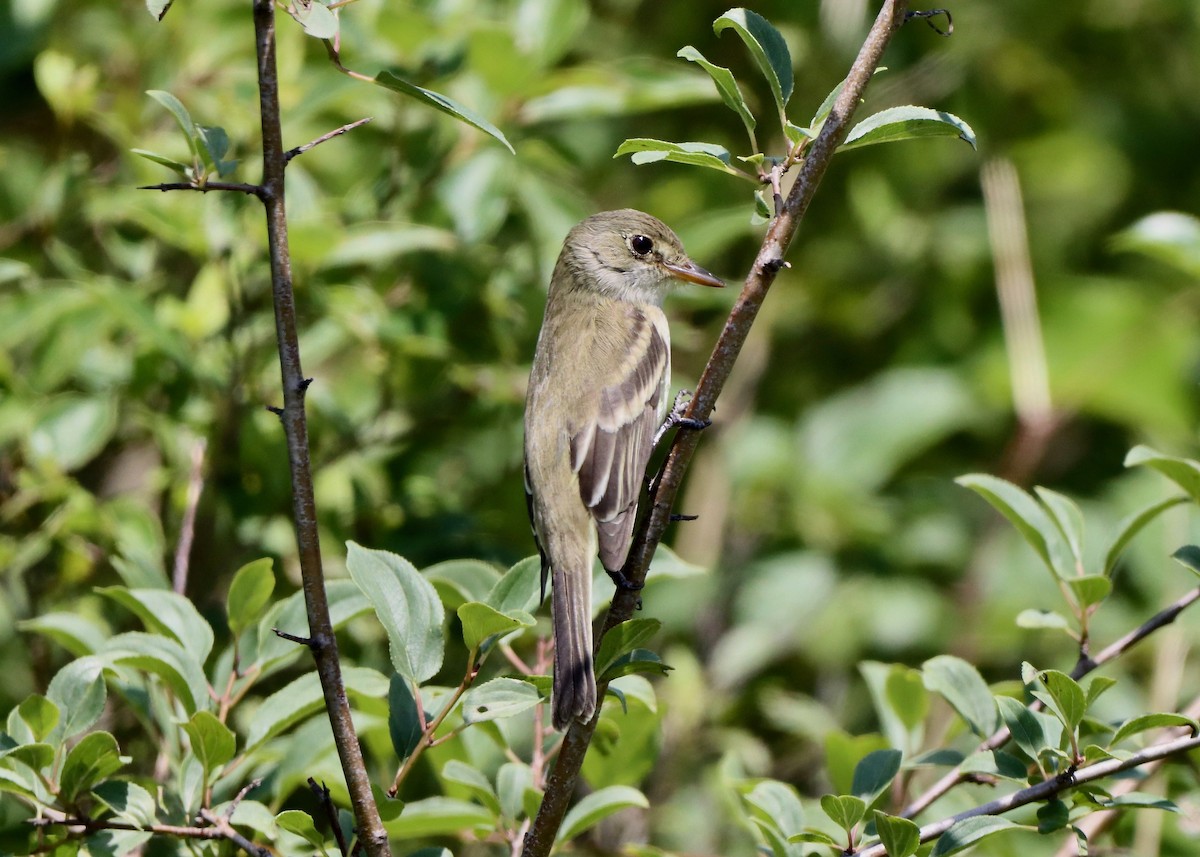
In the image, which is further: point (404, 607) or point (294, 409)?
point (404, 607)

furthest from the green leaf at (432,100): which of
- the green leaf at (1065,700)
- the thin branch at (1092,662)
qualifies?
the thin branch at (1092,662)

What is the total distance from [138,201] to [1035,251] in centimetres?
417

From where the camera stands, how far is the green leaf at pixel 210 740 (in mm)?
2309

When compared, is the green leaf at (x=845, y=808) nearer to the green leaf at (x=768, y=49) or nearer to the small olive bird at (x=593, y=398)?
the small olive bird at (x=593, y=398)

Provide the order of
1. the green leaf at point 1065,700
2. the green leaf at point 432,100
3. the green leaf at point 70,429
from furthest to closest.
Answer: the green leaf at point 70,429
the green leaf at point 1065,700
the green leaf at point 432,100

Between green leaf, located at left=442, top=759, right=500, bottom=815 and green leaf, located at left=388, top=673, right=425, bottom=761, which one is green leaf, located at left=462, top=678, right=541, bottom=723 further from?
green leaf, located at left=442, top=759, right=500, bottom=815

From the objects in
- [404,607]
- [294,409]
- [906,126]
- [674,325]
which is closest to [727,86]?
[906,126]

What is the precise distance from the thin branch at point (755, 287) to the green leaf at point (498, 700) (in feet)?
0.31

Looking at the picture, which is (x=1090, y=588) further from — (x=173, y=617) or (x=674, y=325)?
(x=674, y=325)

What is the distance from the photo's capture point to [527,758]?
431cm

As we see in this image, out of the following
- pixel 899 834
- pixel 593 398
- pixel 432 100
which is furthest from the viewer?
pixel 593 398

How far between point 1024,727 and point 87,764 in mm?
1635

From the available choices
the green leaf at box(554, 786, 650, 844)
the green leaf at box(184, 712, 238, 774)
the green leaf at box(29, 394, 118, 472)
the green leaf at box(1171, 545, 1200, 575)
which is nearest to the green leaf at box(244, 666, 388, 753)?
the green leaf at box(184, 712, 238, 774)

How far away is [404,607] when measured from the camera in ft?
7.55
